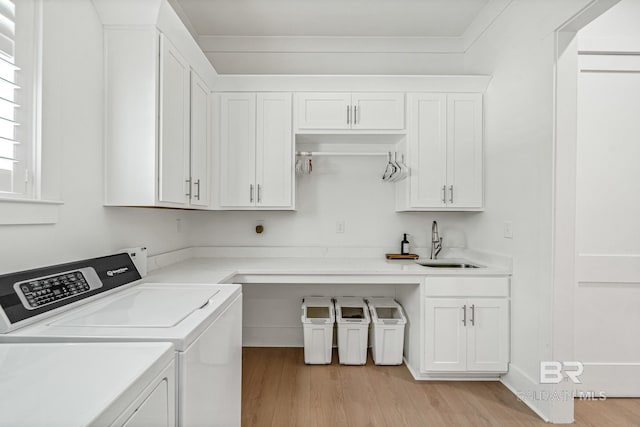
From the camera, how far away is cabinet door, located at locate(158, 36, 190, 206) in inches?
70.7

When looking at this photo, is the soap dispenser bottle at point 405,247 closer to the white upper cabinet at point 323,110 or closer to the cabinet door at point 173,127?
the white upper cabinet at point 323,110

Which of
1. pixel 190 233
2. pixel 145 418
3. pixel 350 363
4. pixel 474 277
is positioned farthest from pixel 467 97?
pixel 145 418

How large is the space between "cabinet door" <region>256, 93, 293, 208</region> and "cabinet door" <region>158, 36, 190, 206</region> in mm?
640

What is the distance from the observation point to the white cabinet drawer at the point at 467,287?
7.57ft

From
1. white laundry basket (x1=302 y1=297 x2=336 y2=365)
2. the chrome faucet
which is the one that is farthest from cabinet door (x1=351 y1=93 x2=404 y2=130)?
white laundry basket (x1=302 y1=297 x2=336 y2=365)

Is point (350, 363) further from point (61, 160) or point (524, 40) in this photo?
point (524, 40)

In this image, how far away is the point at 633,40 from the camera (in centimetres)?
212

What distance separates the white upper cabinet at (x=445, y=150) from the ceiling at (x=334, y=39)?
617 millimetres

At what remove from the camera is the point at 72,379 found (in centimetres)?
70

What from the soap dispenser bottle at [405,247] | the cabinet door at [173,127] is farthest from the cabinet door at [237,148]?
the soap dispenser bottle at [405,247]

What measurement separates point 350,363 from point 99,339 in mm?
2091

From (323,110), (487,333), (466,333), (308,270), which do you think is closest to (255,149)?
(323,110)

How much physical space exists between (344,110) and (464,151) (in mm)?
1031

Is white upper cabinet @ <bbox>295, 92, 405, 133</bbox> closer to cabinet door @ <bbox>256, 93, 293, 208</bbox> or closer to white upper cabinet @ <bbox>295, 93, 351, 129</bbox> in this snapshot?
white upper cabinet @ <bbox>295, 93, 351, 129</bbox>
